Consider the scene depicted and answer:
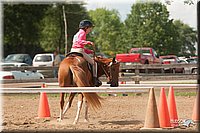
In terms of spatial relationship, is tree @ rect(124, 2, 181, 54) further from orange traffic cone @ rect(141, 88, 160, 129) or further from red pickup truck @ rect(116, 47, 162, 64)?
orange traffic cone @ rect(141, 88, 160, 129)

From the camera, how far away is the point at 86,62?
407 inches

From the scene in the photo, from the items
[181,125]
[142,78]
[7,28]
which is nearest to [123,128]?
[181,125]

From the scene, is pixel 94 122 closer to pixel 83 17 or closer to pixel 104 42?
pixel 83 17

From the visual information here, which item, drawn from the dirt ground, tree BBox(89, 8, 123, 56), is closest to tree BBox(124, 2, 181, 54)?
tree BBox(89, 8, 123, 56)

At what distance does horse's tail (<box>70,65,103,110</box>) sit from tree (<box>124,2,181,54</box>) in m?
47.3

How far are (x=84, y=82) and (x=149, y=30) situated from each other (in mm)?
52985

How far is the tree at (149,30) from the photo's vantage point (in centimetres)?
5953

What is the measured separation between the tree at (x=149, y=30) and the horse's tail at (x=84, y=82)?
4730 cm

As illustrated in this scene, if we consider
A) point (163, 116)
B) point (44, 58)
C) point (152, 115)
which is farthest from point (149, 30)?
point (152, 115)

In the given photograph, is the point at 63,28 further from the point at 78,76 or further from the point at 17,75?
the point at 78,76

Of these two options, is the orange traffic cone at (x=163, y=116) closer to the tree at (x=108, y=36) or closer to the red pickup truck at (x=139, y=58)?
the red pickup truck at (x=139, y=58)

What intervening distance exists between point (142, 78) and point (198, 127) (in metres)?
11.8

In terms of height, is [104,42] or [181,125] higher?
[104,42]

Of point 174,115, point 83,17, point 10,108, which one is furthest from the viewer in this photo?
point 83,17
